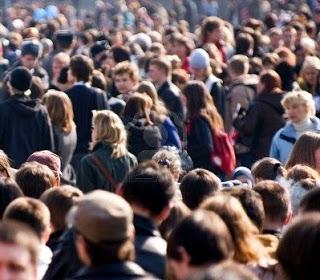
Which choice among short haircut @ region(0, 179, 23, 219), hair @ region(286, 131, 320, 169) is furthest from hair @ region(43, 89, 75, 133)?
short haircut @ region(0, 179, 23, 219)

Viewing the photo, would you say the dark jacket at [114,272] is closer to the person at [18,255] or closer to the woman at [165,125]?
A: the person at [18,255]

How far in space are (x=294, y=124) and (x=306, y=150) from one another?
226cm

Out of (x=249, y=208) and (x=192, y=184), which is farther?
(x=192, y=184)

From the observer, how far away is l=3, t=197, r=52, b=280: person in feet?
22.9

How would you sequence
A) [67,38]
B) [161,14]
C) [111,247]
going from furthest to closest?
[161,14], [67,38], [111,247]

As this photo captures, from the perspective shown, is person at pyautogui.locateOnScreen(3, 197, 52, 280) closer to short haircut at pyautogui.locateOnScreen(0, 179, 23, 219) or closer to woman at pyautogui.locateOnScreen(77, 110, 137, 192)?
short haircut at pyautogui.locateOnScreen(0, 179, 23, 219)

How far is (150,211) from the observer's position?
703cm

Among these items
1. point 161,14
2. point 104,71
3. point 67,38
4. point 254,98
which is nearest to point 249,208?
point 254,98

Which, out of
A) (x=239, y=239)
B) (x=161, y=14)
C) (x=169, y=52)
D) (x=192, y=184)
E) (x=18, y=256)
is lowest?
(x=161, y=14)

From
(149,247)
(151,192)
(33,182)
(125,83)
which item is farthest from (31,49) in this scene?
(149,247)

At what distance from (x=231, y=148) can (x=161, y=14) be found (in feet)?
76.4

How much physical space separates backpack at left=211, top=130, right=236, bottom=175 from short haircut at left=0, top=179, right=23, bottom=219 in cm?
613

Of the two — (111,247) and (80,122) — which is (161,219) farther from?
(80,122)

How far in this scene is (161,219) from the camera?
7094mm
